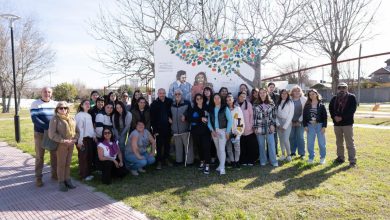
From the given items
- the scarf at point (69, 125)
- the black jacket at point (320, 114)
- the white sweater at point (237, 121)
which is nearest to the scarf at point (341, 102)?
the black jacket at point (320, 114)

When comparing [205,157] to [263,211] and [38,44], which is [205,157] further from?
[38,44]

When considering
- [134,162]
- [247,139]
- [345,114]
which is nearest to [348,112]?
[345,114]

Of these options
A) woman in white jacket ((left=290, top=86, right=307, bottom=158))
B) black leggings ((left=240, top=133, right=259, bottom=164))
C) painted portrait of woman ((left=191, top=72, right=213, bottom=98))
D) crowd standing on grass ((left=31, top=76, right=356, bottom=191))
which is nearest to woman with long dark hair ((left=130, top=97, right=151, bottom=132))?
crowd standing on grass ((left=31, top=76, right=356, bottom=191))

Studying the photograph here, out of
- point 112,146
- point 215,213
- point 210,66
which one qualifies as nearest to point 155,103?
point 112,146

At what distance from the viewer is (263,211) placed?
454cm

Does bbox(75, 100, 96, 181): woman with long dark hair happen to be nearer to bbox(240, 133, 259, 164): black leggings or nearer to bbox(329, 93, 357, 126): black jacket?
bbox(240, 133, 259, 164): black leggings

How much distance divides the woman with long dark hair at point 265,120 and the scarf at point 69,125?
149 inches

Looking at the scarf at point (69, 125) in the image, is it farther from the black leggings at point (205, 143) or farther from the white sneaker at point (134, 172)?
the black leggings at point (205, 143)

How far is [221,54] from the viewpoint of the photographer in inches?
318

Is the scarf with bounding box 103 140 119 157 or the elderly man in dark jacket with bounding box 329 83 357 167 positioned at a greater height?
the elderly man in dark jacket with bounding box 329 83 357 167

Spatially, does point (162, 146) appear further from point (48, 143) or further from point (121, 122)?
point (48, 143)

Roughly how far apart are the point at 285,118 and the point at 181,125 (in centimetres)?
241

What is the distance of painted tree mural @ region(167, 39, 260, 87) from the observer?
26.3 feet

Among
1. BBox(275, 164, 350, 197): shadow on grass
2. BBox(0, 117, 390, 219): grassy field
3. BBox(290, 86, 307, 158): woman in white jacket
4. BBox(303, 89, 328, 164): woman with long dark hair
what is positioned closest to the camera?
BBox(0, 117, 390, 219): grassy field
